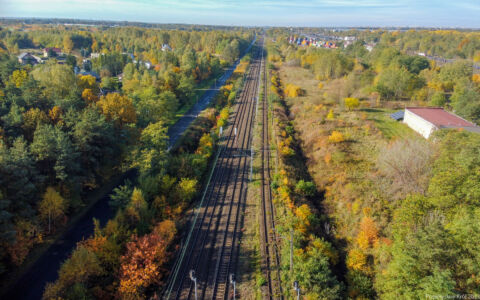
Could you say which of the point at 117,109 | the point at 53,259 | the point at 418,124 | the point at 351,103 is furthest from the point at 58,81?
the point at 418,124

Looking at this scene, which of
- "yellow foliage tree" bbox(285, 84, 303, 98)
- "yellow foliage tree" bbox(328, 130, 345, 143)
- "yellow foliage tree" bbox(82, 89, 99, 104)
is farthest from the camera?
"yellow foliage tree" bbox(285, 84, 303, 98)

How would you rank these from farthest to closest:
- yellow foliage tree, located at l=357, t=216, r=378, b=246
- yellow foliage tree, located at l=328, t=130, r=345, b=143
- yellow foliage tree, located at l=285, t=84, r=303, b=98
Answer: yellow foliage tree, located at l=285, t=84, r=303, b=98 → yellow foliage tree, located at l=328, t=130, r=345, b=143 → yellow foliage tree, located at l=357, t=216, r=378, b=246

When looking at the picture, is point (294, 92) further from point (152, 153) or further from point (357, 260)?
point (357, 260)

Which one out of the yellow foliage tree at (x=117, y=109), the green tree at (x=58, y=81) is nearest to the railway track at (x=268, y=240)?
the yellow foliage tree at (x=117, y=109)

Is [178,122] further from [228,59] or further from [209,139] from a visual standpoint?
[228,59]

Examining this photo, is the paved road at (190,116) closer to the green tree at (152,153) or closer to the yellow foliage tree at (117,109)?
the yellow foliage tree at (117,109)

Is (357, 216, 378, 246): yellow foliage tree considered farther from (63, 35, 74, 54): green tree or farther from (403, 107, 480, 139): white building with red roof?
(63, 35, 74, 54): green tree

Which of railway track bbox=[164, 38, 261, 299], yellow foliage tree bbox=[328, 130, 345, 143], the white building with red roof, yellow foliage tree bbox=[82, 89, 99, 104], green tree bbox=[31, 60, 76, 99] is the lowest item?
railway track bbox=[164, 38, 261, 299]

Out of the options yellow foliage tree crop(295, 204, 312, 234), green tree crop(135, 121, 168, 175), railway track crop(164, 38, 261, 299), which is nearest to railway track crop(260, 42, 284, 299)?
railway track crop(164, 38, 261, 299)

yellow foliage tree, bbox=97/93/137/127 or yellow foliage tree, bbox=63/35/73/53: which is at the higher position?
yellow foliage tree, bbox=63/35/73/53

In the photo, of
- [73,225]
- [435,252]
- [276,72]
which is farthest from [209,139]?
[276,72]
